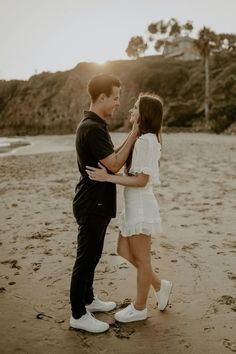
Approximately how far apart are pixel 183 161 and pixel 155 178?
38.7 feet

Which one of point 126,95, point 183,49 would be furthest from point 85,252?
point 183,49

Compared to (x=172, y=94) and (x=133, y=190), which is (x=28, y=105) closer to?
(x=172, y=94)

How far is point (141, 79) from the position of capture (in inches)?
2238

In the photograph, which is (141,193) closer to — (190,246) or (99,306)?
(99,306)

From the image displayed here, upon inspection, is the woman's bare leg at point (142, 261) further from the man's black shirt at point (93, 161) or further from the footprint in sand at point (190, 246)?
the footprint in sand at point (190, 246)

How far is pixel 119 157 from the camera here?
3104 millimetres

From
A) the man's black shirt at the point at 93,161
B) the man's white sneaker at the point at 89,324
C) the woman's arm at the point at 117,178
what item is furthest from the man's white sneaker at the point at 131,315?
the woman's arm at the point at 117,178

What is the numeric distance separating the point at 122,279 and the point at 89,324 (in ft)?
3.56

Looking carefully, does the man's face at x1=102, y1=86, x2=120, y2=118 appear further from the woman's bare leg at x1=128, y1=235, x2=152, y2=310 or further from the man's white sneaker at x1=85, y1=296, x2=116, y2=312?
the man's white sneaker at x1=85, y1=296, x2=116, y2=312

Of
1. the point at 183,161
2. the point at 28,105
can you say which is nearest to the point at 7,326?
the point at 183,161

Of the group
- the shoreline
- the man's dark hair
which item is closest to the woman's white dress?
the man's dark hair

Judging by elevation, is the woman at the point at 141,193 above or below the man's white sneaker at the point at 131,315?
above

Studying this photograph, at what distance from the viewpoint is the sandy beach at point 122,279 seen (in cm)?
314

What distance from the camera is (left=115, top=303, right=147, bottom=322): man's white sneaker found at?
3.45 meters
